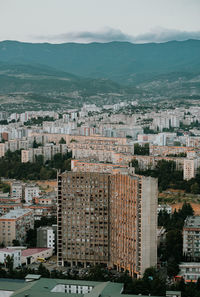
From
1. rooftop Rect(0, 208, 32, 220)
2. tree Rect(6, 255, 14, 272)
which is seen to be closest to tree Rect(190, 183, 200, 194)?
rooftop Rect(0, 208, 32, 220)

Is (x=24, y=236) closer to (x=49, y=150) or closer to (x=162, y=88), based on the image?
(x=49, y=150)

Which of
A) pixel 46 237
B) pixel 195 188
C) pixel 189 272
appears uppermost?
pixel 195 188

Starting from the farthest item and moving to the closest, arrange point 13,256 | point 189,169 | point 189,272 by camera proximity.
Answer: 1. point 189,169
2. point 13,256
3. point 189,272

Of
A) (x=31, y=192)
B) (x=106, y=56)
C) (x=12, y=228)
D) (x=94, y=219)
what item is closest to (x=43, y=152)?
(x=31, y=192)

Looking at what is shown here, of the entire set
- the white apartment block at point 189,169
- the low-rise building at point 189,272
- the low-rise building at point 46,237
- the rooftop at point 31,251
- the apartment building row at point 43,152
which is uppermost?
the apartment building row at point 43,152

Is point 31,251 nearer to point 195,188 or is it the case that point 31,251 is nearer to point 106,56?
point 195,188

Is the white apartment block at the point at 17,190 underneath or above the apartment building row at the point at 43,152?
underneath

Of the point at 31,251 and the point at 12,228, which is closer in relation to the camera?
the point at 31,251

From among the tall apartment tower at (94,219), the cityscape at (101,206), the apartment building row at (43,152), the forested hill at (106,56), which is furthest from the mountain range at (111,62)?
the tall apartment tower at (94,219)

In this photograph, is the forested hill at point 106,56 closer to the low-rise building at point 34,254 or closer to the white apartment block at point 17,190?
the white apartment block at point 17,190

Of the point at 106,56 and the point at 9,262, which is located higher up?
the point at 106,56

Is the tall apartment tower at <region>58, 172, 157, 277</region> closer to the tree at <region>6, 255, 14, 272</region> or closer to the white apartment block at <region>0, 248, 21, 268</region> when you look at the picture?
the white apartment block at <region>0, 248, 21, 268</region>
